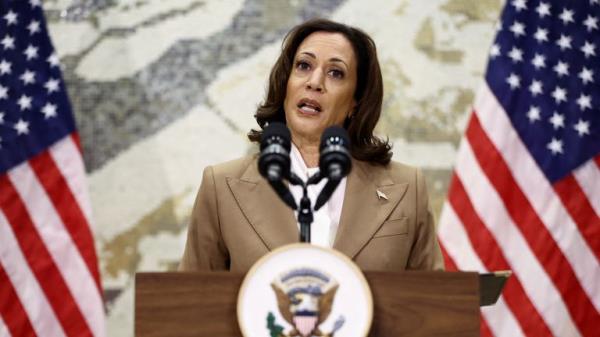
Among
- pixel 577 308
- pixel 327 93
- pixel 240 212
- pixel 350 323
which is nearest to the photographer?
pixel 350 323

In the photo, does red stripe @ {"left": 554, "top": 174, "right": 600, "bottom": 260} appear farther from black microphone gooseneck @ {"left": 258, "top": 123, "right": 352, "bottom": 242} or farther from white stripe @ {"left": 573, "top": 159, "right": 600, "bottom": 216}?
black microphone gooseneck @ {"left": 258, "top": 123, "right": 352, "bottom": 242}

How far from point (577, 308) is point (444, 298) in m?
2.11

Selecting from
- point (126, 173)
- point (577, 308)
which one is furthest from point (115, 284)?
point (577, 308)

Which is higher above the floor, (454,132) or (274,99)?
(274,99)

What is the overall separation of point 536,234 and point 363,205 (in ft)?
5.25

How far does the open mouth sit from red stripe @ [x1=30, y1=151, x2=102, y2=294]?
149 centimetres

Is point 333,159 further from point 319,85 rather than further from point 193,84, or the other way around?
point 193,84

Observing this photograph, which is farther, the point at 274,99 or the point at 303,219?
the point at 274,99

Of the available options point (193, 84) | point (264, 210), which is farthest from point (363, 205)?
point (193, 84)

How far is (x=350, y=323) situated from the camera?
1.56 meters

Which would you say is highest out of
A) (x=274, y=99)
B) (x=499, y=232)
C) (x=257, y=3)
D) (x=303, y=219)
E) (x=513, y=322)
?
(x=303, y=219)

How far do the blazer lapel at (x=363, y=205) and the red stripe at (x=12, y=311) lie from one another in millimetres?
1804

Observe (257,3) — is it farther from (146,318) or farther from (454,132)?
(146,318)

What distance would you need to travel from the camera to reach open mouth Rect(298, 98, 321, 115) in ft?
7.94
